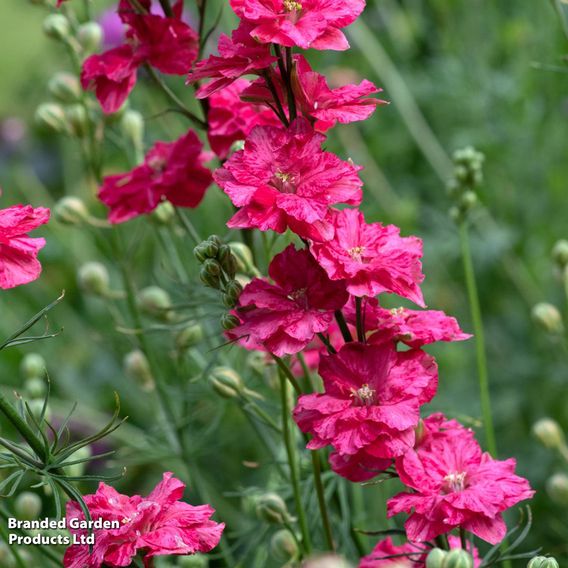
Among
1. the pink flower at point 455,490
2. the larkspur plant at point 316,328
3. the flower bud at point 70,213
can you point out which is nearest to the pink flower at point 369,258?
the larkspur plant at point 316,328

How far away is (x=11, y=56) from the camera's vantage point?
2.53 metres

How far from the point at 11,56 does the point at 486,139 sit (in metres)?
1.39

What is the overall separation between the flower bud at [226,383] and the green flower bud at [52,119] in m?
0.36

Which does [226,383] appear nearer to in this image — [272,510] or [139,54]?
[272,510]

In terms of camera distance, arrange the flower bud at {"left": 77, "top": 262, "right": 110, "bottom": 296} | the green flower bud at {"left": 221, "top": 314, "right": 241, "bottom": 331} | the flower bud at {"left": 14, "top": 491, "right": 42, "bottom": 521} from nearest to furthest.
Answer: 1. the green flower bud at {"left": 221, "top": 314, "right": 241, "bottom": 331}
2. the flower bud at {"left": 14, "top": 491, "right": 42, "bottom": 521}
3. the flower bud at {"left": 77, "top": 262, "right": 110, "bottom": 296}

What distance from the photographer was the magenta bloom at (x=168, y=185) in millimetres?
795

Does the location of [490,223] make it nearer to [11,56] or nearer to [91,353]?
[91,353]

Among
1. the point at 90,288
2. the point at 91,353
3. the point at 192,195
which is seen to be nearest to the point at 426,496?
the point at 192,195

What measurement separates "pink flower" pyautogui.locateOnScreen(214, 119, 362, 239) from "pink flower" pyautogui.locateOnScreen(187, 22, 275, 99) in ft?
0.13

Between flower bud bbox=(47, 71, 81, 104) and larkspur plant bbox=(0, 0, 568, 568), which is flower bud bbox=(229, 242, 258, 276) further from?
flower bud bbox=(47, 71, 81, 104)

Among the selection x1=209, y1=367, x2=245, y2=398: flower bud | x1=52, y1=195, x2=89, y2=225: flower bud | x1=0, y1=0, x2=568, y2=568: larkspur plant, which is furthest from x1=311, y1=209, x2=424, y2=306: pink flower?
x1=52, y1=195, x2=89, y2=225: flower bud

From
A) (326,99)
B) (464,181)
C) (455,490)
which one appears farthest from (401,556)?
(464,181)

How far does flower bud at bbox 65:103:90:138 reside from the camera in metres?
1.02

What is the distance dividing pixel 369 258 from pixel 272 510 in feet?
0.84
